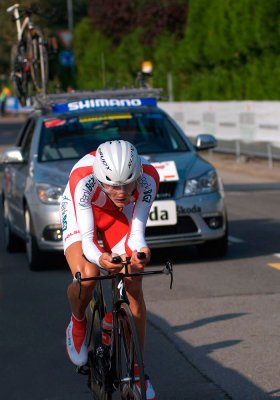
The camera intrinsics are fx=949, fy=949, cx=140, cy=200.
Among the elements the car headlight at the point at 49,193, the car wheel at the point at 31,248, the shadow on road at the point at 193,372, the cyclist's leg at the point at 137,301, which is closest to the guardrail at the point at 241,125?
the car wheel at the point at 31,248

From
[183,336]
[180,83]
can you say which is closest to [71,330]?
[183,336]

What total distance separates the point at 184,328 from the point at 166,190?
9.74 ft

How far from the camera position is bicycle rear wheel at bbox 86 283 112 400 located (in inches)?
201

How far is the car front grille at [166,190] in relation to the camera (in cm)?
1006

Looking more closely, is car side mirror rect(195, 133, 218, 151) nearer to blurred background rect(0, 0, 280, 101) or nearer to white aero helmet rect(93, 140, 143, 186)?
white aero helmet rect(93, 140, 143, 186)

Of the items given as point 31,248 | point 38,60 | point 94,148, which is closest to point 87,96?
point 94,148

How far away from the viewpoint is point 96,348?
5.26m

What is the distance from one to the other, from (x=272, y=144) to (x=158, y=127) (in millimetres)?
13046

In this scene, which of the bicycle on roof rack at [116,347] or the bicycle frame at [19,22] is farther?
the bicycle frame at [19,22]

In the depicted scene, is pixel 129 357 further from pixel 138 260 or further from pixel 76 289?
pixel 76 289

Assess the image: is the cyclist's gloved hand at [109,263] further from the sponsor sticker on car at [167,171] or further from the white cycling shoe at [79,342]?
the sponsor sticker on car at [167,171]

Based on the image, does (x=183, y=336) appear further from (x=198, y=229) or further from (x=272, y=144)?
(x=272, y=144)

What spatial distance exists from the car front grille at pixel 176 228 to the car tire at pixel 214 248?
44 centimetres

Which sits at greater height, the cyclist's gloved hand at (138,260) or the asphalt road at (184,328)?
the cyclist's gloved hand at (138,260)
